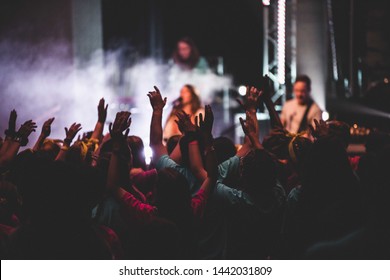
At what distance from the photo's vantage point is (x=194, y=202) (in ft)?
11.2

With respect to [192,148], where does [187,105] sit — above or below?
below

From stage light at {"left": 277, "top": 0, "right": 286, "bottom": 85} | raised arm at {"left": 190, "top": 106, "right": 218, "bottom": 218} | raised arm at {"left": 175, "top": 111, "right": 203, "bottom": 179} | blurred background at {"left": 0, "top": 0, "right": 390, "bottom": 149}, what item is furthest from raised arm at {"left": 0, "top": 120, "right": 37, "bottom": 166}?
stage light at {"left": 277, "top": 0, "right": 286, "bottom": 85}

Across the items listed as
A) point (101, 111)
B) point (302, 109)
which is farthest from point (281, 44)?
point (101, 111)

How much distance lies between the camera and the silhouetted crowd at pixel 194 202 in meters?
2.71

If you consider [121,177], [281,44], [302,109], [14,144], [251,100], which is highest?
[281,44]

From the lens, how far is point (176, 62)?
10.8m

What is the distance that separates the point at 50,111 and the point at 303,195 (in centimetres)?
675

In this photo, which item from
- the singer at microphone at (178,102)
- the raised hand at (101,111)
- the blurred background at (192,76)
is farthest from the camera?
the blurred background at (192,76)

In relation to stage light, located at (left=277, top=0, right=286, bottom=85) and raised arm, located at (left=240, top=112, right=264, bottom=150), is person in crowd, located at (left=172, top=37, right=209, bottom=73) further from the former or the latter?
raised arm, located at (left=240, top=112, right=264, bottom=150)

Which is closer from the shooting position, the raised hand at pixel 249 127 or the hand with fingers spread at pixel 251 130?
the hand with fingers spread at pixel 251 130

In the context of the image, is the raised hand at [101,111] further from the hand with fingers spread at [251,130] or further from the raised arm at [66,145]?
the hand with fingers spread at [251,130]

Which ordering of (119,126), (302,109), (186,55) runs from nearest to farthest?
(119,126), (302,109), (186,55)

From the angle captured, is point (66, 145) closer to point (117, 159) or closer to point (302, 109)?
point (117, 159)

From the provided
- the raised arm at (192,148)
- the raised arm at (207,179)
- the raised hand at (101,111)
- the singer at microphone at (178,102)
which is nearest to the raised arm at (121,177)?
the raised arm at (207,179)
